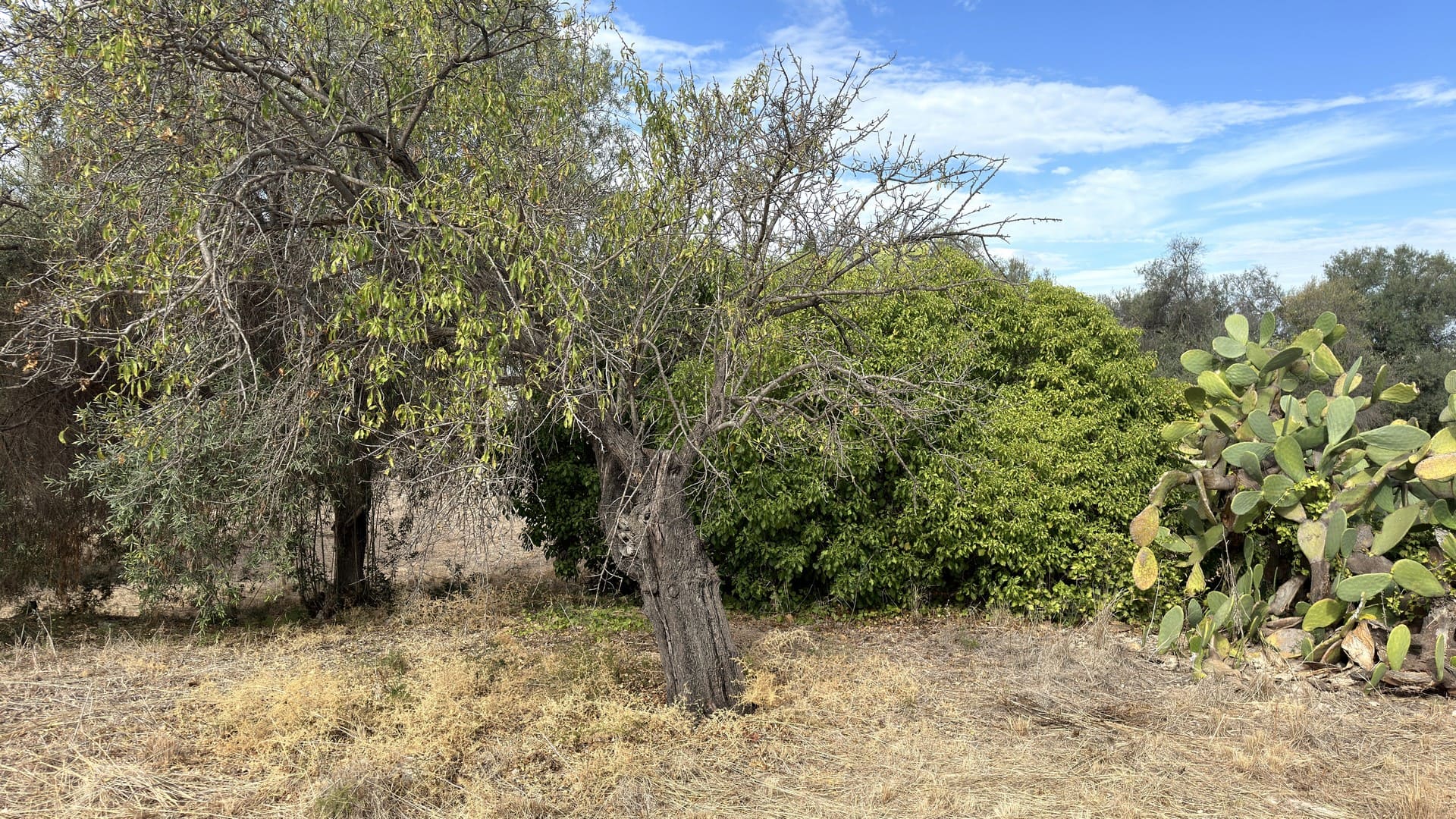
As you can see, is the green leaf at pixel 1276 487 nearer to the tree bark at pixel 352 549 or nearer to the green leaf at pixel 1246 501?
the green leaf at pixel 1246 501

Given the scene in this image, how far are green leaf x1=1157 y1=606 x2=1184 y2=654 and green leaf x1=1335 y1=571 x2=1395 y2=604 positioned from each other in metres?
0.97

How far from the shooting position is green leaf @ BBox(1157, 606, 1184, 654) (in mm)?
6156

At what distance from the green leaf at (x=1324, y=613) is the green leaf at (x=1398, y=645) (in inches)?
15.5

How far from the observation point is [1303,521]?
20.4ft

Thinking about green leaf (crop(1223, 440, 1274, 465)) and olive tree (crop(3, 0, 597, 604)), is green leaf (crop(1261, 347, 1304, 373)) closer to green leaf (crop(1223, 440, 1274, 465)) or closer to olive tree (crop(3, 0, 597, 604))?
green leaf (crop(1223, 440, 1274, 465))

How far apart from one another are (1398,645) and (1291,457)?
1313mm

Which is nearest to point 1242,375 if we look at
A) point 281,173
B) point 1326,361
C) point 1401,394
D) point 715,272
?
point 1326,361

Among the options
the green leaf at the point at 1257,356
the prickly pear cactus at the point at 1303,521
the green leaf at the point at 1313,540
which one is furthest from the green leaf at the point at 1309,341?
the green leaf at the point at 1313,540

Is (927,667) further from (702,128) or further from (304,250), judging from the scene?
(304,250)

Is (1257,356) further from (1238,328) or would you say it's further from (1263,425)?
(1263,425)

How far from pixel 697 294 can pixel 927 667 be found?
3.17 meters

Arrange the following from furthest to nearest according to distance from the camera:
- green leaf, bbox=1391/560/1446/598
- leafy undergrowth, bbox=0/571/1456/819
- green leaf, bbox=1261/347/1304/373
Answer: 1. green leaf, bbox=1261/347/1304/373
2. green leaf, bbox=1391/560/1446/598
3. leafy undergrowth, bbox=0/571/1456/819

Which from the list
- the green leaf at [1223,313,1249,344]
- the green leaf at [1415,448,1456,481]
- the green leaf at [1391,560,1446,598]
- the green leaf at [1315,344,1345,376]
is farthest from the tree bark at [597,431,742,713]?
the green leaf at [1315,344,1345,376]

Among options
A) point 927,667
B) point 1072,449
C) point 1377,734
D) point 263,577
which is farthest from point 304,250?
point 1377,734
